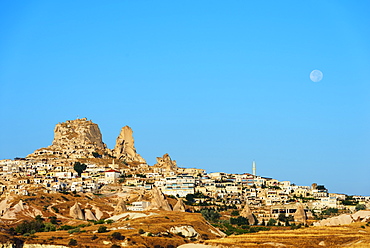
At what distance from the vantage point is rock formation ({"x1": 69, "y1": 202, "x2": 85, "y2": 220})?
147387mm

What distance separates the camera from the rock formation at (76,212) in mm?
147387

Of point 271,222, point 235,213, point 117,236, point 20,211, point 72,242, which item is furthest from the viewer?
point 235,213

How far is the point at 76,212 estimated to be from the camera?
14812 cm

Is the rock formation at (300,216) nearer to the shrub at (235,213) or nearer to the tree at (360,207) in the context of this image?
the shrub at (235,213)

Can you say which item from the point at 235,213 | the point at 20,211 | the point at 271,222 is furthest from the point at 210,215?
the point at 20,211

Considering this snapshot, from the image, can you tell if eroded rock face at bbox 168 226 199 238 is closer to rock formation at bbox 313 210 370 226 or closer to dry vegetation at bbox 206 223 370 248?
dry vegetation at bbox 206 223 370 248

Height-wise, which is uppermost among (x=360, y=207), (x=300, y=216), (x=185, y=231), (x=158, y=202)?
(x=360, y=207)

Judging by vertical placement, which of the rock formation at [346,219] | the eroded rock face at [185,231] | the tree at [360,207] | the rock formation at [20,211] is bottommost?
the eroded rock face at [185,231]

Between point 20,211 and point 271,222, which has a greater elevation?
point 20,211

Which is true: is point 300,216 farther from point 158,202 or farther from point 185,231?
point 185,231

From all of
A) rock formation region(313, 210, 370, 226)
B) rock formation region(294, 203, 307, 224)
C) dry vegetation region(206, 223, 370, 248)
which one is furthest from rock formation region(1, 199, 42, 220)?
dry vegetation region(206, 223, 370, 248)

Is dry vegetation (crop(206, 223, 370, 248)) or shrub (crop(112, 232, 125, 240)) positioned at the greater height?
shrub (crop(112, 232, 125, 240))

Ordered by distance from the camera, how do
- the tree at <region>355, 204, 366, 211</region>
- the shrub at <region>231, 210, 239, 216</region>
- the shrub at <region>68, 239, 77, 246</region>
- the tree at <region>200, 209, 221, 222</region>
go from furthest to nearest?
the tree at <region>355, 204, 366, 211</region> → the shrub at <region>231, 210, 239, 216</region> → the tree at <region>200, 209, 221, 222</region> → the shrub at <region>68, 239, 77, 246</region>

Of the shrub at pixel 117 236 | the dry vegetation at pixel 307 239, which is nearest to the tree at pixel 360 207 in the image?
the dry vegetation at pixel 307 239
